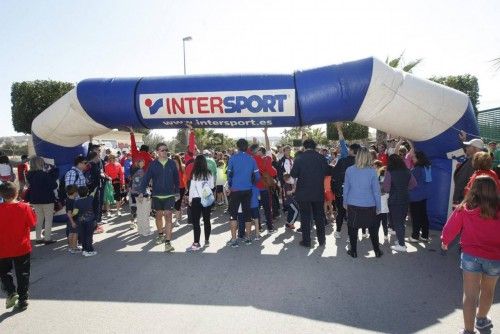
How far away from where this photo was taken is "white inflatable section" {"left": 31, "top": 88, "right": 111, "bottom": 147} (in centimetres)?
708

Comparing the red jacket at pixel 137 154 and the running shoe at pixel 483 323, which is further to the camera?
the red jacket at pixel 137 154

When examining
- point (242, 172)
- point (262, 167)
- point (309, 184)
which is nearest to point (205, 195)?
point (242, 172)

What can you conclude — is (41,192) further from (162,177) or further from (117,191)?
(117,191)

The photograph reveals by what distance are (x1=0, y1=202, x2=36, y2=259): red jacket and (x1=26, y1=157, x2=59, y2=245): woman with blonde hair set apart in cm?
293

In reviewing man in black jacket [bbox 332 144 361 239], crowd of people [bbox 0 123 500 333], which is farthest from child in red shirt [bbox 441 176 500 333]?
man in black jacket [bbox 332 144 361 239]

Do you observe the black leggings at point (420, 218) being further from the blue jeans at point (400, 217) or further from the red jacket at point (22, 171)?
the red jacket at point (22, 171)

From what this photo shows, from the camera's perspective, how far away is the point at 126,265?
218 inches

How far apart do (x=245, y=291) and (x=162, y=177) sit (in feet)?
9.19

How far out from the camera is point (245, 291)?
4.44 meters

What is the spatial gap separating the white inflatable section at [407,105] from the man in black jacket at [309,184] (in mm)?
1023

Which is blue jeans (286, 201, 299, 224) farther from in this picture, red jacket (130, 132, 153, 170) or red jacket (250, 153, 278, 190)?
red jacket (130, 132, 153, 170)

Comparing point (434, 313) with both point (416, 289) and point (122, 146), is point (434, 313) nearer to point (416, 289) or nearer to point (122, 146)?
point (416, 289)

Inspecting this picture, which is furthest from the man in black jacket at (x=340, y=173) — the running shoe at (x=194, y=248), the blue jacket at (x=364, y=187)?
the running shoe at (x=194, y=248)

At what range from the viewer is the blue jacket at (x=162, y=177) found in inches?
252
